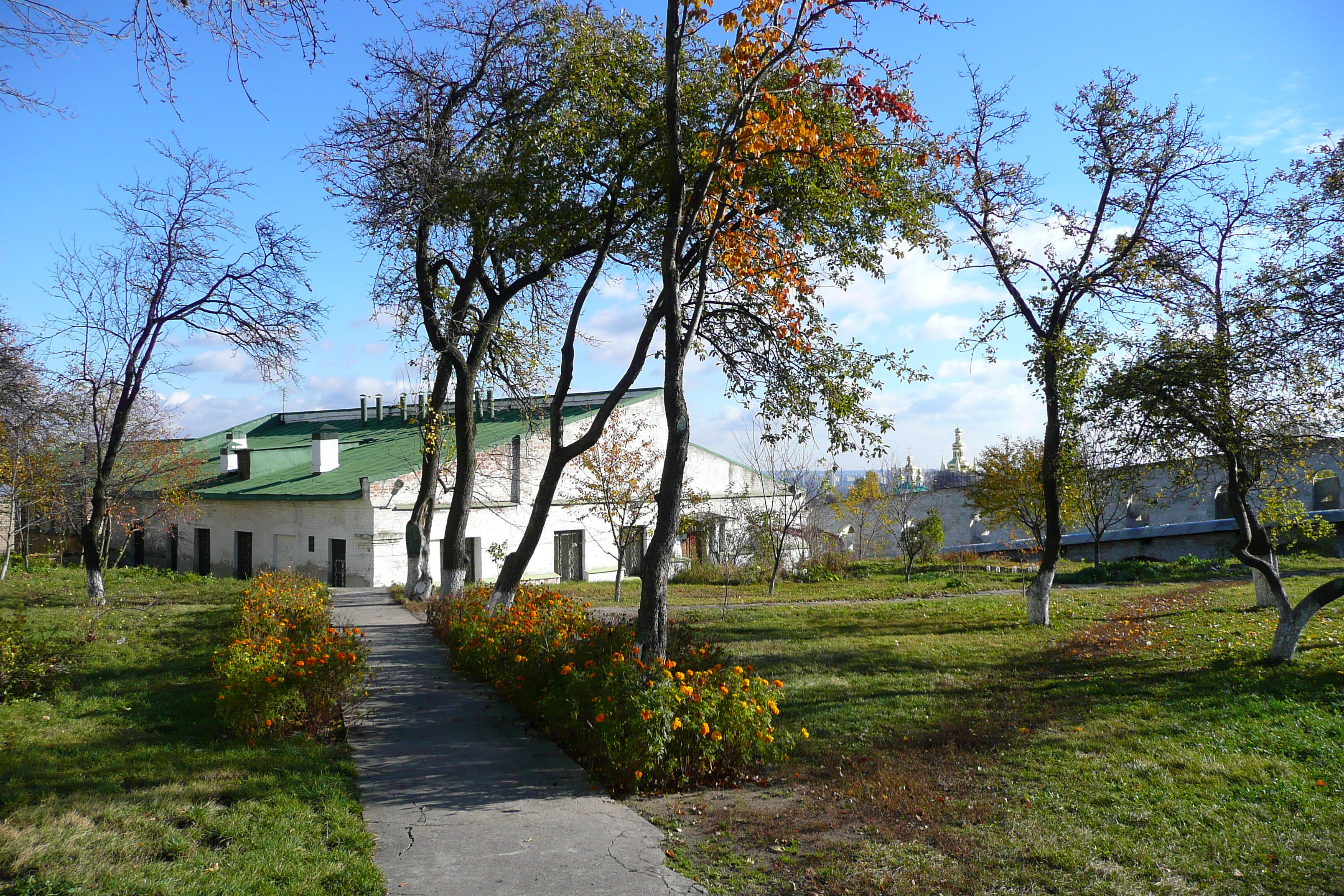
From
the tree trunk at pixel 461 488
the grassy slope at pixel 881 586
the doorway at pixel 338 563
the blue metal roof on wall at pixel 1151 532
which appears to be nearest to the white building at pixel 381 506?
the doorway at pixel 338 563

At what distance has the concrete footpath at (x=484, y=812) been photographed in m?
4.56

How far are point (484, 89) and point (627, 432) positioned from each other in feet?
47.5

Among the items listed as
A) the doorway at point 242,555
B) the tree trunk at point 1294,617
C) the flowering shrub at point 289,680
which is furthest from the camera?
the doorway at point 242,555

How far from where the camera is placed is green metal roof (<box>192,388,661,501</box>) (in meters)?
23.2

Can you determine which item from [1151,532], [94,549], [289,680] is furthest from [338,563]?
[1151,532]

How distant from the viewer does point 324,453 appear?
25891 millimetres

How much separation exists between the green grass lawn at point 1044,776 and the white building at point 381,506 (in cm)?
1078

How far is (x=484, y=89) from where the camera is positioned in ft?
44.2

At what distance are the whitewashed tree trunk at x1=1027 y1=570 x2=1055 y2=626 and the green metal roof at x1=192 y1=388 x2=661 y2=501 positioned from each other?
529 inches

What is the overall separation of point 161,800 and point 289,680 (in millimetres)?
1986

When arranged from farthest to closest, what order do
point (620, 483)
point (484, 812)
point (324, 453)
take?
point (324, 453), point (620, 483), point (484, 812)

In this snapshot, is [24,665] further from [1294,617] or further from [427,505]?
[1294,617]

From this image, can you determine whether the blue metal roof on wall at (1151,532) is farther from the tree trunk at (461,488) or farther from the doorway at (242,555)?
the doorway at (242,555)

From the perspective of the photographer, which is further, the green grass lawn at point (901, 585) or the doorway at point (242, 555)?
the doorway at point (242, 555)
